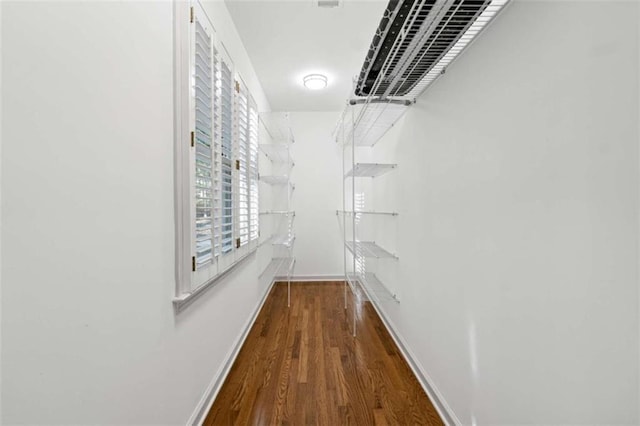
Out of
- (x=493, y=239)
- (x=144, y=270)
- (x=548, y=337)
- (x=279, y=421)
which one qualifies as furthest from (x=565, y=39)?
(x=279, y=421)

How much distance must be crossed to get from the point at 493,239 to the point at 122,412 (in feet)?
4.83

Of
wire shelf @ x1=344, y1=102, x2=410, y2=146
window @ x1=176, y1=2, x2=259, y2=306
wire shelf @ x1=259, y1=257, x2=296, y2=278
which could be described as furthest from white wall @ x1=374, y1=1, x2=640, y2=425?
wire shelf @ x1=259, y1=257, x2=296, y2=278

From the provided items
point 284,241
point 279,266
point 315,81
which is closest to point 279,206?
point 284,241

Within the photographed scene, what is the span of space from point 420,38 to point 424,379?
195cm

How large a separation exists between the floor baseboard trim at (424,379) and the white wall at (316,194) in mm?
1572

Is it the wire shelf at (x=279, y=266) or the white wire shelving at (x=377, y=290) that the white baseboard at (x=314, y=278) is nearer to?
the wire shelf at (x=279, y=266)

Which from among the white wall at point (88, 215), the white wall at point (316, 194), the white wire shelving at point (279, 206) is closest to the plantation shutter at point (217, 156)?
the white wall at point (88, 215)

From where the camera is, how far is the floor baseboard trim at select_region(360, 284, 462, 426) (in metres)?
1.39

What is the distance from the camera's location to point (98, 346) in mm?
745

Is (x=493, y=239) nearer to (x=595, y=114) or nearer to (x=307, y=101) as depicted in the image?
(x=595, y=114)

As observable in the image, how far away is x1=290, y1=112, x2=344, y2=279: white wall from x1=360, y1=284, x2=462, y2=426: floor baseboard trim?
1572 millimetres

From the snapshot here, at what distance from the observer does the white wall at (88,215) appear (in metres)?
0.56

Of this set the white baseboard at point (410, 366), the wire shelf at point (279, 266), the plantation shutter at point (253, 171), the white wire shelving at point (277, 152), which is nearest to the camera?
the white baseboard at point (410, 366)

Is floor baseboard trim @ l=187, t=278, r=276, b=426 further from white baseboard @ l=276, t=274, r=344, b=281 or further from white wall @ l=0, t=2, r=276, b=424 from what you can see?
white baseboard @ l=276, t=274, r=344, b=281
